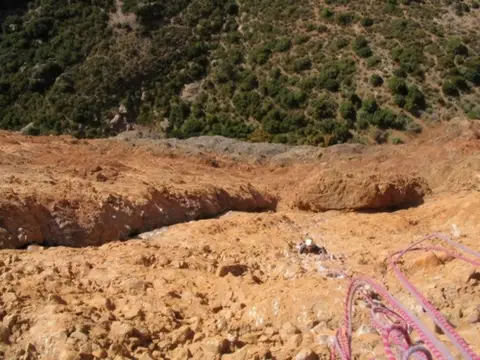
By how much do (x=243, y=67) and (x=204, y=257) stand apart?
21.0 m

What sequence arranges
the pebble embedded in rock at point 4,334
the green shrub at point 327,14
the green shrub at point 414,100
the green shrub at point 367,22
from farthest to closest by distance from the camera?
the green shrub at point 327,14 → the green shrub at point 367,22 → the green shrub at point 414,100 → the pebble embedded in rock at point 4,334

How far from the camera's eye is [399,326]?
4566 mm

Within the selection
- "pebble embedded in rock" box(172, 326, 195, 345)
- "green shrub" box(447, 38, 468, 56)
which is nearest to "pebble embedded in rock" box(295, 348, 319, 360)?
"pebble embedded in rock" box(172, 326, 195, 345)

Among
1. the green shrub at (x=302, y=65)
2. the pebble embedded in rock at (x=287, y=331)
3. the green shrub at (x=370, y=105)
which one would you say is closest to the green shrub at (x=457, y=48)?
the green shrub at (x=370, y=105)

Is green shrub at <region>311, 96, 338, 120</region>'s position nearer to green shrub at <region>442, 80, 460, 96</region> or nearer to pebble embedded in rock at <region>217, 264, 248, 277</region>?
green shrub at <region>442, 80, 460, 96</region>

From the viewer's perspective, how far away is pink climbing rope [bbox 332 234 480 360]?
3.99m

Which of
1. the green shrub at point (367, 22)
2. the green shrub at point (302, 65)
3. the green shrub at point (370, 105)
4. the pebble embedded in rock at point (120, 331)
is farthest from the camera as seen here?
→ the green shrub at point (367, 22)

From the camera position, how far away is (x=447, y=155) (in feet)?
46.4

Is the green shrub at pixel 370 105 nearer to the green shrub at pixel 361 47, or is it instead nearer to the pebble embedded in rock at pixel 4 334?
the green shrub at pixel 361 47

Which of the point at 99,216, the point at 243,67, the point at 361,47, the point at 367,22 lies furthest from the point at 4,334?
the point at 367,22

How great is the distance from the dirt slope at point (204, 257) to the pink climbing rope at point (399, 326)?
135 millimetres

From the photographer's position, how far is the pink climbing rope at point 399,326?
3.99m

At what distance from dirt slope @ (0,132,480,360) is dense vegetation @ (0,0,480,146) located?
9506 millimetres

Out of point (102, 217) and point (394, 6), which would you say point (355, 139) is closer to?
point (394, 6)
